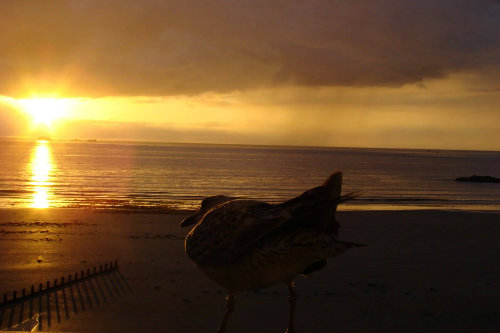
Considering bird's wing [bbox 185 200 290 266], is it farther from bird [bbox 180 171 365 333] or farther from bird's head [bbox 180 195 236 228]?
bird's head [bbox 180 195 236 228]

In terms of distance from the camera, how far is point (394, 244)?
21234 mm

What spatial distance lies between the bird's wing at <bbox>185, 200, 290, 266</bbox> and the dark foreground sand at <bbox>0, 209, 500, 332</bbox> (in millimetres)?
7790

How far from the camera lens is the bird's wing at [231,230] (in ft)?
9.81

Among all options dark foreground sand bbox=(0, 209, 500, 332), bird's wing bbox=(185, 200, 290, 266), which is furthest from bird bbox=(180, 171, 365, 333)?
dark foreground sand bbox=(0, 209, 500, 332)

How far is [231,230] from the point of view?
3102mm

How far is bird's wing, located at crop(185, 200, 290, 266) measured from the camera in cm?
299

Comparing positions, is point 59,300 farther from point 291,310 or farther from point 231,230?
point 231,230

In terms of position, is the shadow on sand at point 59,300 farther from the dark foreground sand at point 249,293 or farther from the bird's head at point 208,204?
the bird's head at point 208,204

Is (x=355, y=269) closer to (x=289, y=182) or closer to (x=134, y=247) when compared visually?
(x=134, y=247)

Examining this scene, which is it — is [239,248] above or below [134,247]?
above

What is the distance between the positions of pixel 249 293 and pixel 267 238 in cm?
1012

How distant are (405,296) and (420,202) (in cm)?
3285

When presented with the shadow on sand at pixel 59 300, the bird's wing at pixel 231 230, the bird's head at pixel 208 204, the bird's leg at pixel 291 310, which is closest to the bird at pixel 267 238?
the bird's wing at pixel 231 230

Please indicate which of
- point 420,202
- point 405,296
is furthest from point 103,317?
point 420,202
